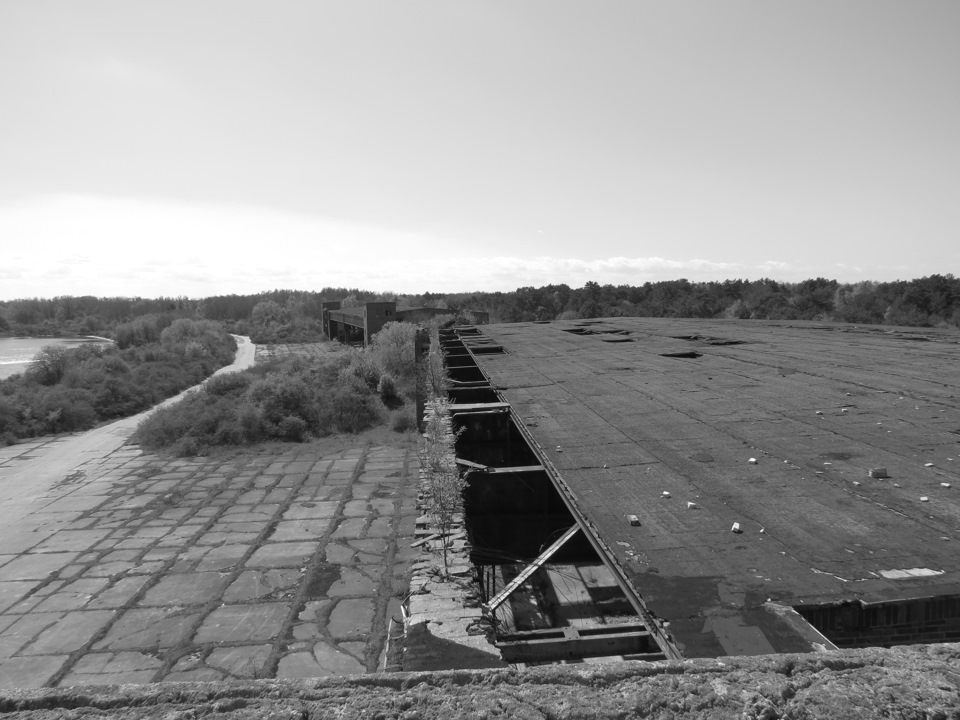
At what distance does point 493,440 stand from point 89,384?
23.0 m

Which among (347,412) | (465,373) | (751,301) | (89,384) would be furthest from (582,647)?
(751,301)

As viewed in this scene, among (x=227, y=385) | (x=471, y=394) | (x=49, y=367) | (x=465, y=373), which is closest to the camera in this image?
(x=471, y=394)

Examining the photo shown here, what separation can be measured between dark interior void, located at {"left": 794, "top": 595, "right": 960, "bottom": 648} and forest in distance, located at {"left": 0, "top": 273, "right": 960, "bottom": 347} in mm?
32533

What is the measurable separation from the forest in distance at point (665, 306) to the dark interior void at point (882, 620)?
3253 cm

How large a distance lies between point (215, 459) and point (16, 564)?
6.22m

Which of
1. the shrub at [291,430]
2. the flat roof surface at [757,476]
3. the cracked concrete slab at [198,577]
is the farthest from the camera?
the shrub at [291,430]

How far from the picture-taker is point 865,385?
984 cm

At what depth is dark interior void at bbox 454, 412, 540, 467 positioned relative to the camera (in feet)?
28.2

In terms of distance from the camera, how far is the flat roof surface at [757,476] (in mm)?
3326

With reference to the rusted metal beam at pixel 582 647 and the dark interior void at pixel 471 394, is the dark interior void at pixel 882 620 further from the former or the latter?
the dark interior void at pixel 471 394

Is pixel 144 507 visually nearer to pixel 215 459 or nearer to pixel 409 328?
pixel 215 459

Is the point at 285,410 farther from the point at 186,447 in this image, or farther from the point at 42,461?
the point at 42,461

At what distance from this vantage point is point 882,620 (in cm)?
311

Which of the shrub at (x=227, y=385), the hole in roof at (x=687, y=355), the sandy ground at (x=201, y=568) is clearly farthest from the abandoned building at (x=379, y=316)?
the sandy ground at (x=201, y=568)
